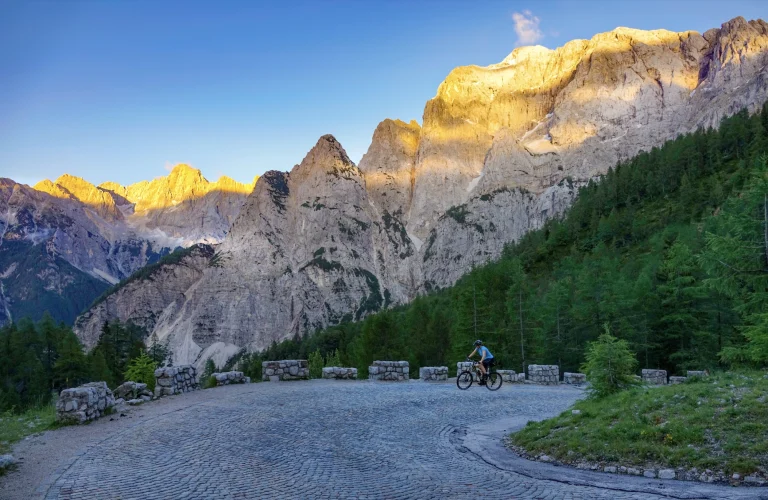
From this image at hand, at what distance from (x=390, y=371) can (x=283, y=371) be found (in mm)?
6668

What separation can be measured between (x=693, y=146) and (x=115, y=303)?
202m

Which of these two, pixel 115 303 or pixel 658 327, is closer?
pixel 658 327

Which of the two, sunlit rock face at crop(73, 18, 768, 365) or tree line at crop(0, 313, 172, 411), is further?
sunlit rock face at crop(73, 18, 768, 365)

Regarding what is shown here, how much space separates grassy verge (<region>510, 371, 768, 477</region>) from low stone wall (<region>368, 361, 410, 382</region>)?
1756cm

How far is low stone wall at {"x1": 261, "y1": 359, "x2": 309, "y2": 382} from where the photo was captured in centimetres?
3003

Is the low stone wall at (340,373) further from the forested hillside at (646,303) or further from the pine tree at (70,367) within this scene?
the pine tree at (70,367)

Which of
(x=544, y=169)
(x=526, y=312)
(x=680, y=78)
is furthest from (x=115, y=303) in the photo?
(x=680, y=78)

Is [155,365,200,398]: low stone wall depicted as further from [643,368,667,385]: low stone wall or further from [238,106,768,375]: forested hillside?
[643,368,667,385]: low stone wall

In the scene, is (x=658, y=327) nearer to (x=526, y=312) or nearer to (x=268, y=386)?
(x=526, y=312)

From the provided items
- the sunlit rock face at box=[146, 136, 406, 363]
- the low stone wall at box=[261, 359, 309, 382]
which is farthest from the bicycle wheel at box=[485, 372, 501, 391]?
the sunlit rock face at box=[146, 136, 406, 363]

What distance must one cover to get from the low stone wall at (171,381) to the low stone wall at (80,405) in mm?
4907

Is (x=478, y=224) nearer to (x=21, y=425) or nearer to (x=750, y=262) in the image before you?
(x=750, y=262)

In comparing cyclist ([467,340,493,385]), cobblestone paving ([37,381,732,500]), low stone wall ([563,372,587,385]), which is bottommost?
low stone wall ([563,372,587,385])

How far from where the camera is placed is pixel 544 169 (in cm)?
19400
